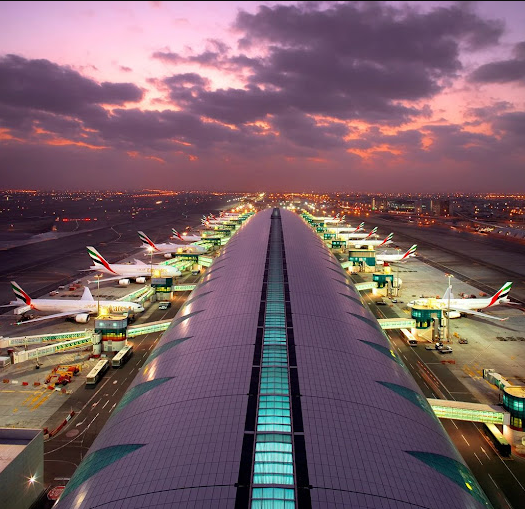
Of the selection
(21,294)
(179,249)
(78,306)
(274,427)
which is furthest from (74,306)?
(274,427)

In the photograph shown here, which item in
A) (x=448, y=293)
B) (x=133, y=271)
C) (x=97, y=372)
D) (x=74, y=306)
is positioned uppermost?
(x=448, y=293)

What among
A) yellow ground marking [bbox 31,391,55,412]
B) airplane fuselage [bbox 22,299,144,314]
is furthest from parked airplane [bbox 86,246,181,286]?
yellow ground marking [bbox 31,391,55,412]

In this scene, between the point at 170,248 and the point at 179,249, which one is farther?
the point at 170,248

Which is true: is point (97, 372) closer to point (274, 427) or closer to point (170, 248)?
point (274, 427)

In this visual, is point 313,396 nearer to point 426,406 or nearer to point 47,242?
point 426,406

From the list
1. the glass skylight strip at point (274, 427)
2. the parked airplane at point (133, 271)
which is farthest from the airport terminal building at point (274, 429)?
the parked airplane at point (133, 271)

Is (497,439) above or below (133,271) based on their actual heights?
below

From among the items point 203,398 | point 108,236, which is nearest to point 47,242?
point 108,236
